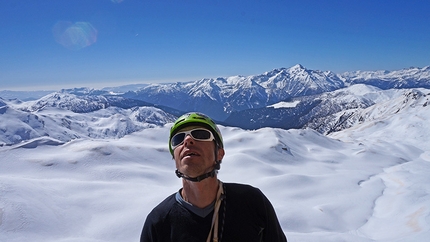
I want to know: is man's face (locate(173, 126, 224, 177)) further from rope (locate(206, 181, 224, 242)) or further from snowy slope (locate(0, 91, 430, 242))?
snowy slope (locate(0, 91, 430, 242))

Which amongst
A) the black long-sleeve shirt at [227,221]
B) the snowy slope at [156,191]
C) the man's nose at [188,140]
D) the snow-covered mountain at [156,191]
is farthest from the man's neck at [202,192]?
the snowy slope at [156,191]

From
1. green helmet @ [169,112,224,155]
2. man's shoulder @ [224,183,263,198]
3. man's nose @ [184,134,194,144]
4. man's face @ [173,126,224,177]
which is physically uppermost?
green helmet @ [169,112,224,155]

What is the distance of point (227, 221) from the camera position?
3859 millimetres

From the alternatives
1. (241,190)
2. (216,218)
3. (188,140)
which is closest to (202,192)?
(216,218)

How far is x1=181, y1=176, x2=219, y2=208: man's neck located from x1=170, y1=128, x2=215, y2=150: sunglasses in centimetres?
64

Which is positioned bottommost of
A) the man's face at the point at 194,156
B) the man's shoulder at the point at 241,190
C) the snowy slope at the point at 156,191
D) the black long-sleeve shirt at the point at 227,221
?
the snowy slope at the point at 156,191

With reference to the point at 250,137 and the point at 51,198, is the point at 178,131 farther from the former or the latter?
the point at 250,137

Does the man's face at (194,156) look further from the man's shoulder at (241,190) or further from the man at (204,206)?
the man's shoulder at (241,190)

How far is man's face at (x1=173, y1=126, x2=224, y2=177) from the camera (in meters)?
3.84

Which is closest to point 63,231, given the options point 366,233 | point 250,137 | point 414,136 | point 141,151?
point 366,233

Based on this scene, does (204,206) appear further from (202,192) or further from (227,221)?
(227,221)

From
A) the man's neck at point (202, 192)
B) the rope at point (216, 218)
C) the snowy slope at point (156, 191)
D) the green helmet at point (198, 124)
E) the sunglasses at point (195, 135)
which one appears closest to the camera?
the rope at point (216, 218)

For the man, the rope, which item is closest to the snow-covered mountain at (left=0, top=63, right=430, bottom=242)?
the man

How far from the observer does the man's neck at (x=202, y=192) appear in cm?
389
